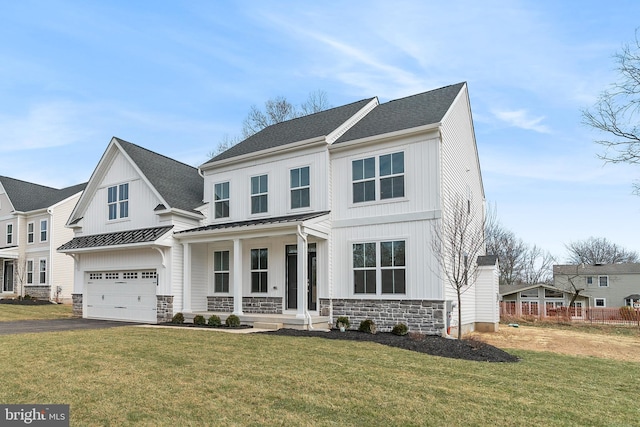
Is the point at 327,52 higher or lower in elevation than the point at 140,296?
higher

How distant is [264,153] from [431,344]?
8734mm

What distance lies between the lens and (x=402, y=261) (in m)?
12.9

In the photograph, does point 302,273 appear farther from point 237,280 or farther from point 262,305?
point 262,305

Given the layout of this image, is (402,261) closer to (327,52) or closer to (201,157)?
(327,52)

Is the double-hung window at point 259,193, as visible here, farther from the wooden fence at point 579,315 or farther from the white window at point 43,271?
the white window at point 43,271

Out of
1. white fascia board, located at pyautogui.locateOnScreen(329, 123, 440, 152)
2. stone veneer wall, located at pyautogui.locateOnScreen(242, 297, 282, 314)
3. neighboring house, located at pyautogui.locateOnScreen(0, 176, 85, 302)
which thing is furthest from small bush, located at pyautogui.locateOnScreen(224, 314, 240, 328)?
neighboring house, located at pyautogui.locateOnScreen(0, 176, 85, 302)

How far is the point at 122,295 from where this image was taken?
1755 centimetres

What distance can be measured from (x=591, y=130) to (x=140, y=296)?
1671 centimetres

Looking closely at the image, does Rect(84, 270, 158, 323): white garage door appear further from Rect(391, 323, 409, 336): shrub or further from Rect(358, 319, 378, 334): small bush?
Rect(391, 323, 409, 336): shrub

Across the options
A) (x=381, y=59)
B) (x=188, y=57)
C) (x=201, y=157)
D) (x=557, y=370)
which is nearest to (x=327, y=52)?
(x=381, y=59)

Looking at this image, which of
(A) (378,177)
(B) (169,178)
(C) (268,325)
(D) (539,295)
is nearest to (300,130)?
(A) (378,177)

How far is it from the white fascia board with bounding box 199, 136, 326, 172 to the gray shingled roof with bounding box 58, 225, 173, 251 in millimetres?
2889

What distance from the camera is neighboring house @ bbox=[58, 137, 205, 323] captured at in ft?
52.4

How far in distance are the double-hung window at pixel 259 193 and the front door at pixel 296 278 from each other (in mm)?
1890
